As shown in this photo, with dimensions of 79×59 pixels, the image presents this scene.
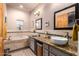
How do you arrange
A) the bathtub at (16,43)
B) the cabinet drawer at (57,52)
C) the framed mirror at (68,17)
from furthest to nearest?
the bathtub at (16,43)
the framed mirror at (68,17)
the cabinet drawer at (57,52)

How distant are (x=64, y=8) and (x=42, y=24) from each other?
1.92 feet

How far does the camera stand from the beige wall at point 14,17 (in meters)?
1.37

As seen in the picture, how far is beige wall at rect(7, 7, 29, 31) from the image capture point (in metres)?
1.37

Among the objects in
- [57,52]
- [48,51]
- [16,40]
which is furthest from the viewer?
[16,40]

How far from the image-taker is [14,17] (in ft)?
4.60

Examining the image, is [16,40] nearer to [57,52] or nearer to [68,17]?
[57,52]

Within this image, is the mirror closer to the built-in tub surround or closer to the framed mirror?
the built-in tub surround

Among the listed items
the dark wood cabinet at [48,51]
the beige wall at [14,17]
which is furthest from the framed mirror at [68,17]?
the beige wall at [14,17]

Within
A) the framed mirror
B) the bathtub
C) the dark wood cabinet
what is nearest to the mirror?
the bathtub

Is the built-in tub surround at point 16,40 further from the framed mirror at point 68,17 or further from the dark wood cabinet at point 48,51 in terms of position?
the framed mirror at point 68,17

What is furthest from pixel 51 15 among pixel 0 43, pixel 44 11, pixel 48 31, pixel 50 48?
pixel 0 43

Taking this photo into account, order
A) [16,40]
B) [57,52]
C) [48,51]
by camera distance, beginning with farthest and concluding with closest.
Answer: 1. [16,40]
2. [48,51]
3. [57,52]

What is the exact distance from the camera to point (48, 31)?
1925 mm

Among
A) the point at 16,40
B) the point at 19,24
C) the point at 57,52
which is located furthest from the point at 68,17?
the point at 16,40
